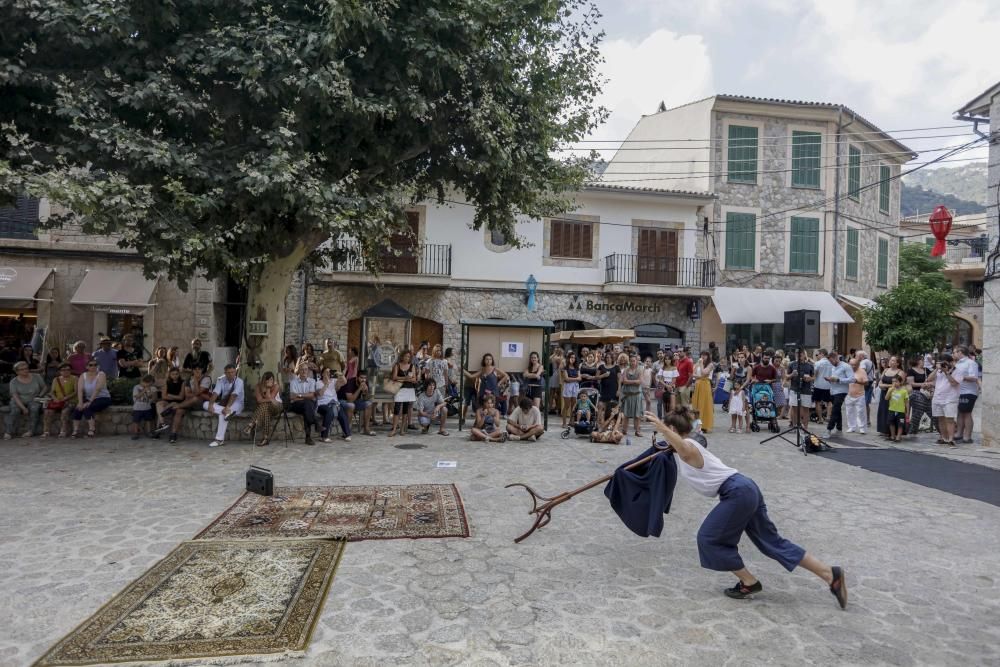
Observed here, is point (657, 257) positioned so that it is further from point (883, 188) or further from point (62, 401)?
point (62, 401)

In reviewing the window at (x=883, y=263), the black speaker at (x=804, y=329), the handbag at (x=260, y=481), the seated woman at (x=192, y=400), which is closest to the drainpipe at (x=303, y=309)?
the seated woman at (x=192, y=400)

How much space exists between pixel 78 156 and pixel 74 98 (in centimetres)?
76

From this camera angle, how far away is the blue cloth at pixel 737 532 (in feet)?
13.6

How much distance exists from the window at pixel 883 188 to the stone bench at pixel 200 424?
78.0 ft

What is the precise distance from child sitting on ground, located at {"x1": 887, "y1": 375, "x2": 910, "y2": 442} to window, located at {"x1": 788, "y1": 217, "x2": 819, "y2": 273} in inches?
431

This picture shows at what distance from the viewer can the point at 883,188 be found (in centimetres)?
2425

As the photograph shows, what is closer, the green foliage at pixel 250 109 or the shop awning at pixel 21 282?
the green foliage at pixel 250 109

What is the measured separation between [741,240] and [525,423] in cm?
1391

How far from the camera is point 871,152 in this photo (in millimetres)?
23250

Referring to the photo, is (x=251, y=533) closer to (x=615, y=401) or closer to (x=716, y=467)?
(x=716, y=467)

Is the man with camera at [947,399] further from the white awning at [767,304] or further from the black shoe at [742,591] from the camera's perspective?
the black shoe at [742,591]

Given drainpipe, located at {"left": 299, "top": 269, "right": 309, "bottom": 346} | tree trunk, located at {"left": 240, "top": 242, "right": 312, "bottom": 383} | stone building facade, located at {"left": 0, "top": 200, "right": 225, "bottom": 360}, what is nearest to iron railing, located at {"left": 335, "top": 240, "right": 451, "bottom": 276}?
drainpipe, located at {"left": 299, "top": 269, "right": 309, "bottom": 346}

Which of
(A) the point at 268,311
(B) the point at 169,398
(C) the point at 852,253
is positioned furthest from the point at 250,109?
(C) the point at 852,253

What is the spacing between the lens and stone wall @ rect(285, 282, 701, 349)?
18750 millimetres
